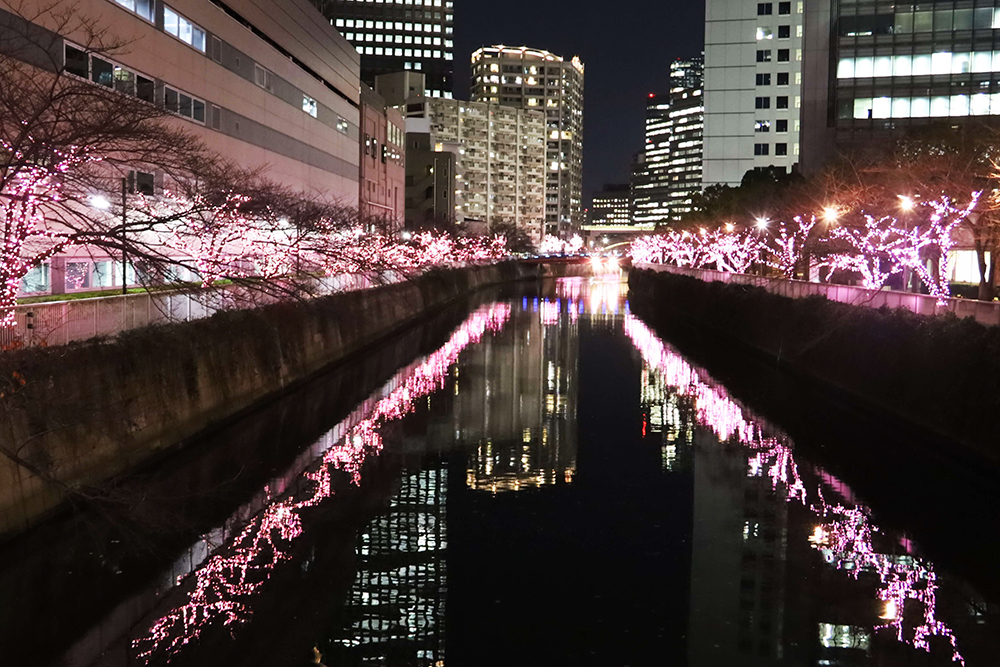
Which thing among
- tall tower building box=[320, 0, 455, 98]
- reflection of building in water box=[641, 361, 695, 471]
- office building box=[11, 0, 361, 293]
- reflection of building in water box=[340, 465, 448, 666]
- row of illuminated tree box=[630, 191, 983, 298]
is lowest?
reflection of building in water box=[340, 465, 448, 666]

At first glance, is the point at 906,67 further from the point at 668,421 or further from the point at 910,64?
the point at 668,421

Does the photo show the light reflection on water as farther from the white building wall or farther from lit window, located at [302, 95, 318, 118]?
lit window, located at [302, 95, 318, 118]

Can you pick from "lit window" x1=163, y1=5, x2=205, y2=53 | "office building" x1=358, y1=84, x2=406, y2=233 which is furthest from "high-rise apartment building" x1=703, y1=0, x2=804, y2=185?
"lit window" x1=163, y1=5, x2=205, y2=53

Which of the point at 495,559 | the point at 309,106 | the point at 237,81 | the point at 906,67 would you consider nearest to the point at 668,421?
the point at 495,559

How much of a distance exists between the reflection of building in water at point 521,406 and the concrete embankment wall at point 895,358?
735cm

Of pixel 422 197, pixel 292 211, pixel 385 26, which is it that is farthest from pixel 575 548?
pixel 385 26

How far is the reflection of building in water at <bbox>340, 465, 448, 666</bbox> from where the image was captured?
9.95 metres

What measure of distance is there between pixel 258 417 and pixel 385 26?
173 meters

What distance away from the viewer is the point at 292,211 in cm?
3750

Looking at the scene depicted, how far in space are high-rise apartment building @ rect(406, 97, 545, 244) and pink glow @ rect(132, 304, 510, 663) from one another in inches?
6193

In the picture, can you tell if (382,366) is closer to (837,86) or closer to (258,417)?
(258,417)

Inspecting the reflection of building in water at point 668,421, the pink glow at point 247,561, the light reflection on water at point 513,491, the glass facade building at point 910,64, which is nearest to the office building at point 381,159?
the glass facade building at point 910,64

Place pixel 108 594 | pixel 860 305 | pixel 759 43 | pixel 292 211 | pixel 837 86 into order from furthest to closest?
pixel 759 43
pixel 837 86
pixel 292 211
pixel 860 305
pixel 108 594

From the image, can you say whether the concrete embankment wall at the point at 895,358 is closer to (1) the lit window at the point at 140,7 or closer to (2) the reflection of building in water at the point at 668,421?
(2) the reflection of building in water at the point at 668,421
